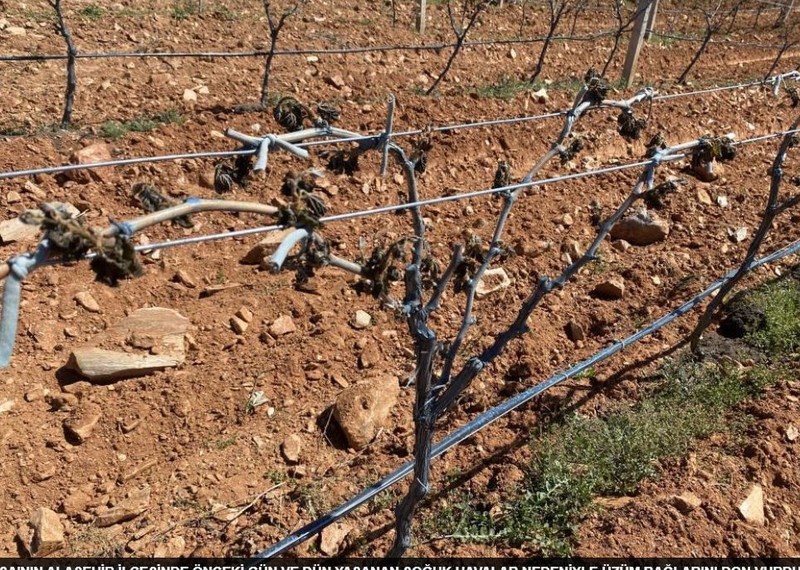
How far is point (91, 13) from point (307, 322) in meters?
6.13

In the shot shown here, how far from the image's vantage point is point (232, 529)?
278 centimetres

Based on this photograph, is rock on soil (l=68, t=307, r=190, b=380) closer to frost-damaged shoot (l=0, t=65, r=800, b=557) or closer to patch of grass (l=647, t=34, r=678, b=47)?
frost-damaged shoot (l=0, t=65, r=800, b=557)

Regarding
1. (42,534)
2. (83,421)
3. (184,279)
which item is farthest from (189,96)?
(42,534)

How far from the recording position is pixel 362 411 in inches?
124

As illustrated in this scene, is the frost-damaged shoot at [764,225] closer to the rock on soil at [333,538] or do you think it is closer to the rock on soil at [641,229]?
the rock on soil at [641,229]

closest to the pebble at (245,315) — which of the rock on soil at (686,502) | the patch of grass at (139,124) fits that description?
the patch of grass at (139,124)

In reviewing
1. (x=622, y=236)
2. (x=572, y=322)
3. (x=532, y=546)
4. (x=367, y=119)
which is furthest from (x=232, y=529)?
(x=367, y=119)

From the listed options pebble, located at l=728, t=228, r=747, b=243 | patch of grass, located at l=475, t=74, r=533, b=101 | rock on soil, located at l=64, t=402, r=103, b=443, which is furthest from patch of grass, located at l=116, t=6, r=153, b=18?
pebble, located at l=728, t=228, r=747, b=243

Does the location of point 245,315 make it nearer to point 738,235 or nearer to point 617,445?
point 617,445

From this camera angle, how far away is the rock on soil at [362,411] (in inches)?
123

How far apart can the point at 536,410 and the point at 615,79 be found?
265 inches

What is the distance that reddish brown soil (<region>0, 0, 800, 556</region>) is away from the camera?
9.27 feet

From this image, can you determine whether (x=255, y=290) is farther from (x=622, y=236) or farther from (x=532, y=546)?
(x=622, y=236)

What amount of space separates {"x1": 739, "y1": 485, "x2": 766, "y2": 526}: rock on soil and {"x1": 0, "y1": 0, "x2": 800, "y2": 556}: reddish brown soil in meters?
0.06
